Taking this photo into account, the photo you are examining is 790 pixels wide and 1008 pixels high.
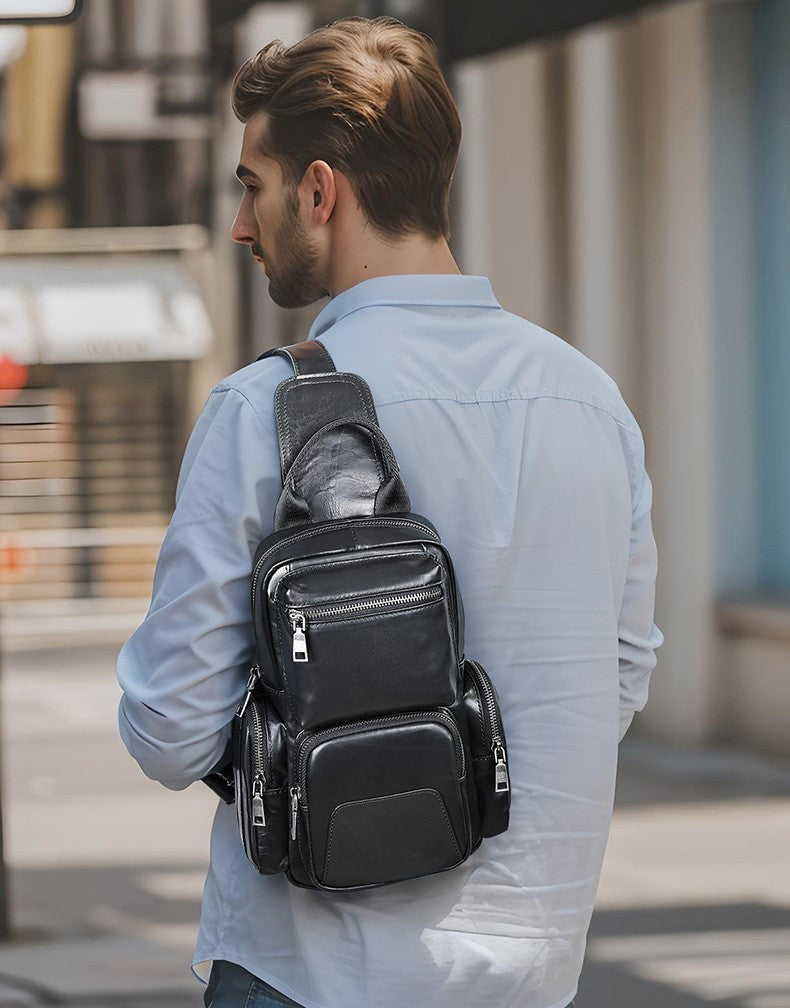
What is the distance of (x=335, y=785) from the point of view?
1647 mm

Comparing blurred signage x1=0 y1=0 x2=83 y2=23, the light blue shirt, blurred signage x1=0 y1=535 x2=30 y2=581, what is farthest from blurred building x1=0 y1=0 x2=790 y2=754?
blurred signage x1=0 y1=535 x2=30 y2=581

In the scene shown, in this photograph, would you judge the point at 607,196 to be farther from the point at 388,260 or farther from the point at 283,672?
the point at 283,672

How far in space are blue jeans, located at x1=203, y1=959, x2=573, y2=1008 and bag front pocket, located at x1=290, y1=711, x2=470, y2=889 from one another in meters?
0.14

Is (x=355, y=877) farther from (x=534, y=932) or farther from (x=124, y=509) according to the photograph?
(x=124, y=509)

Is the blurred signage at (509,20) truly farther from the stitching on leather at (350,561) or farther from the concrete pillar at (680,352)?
the stitching on leather at (350,561)

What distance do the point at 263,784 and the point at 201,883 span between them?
4.64 m

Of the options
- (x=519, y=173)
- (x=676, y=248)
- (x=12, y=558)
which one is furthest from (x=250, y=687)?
(x=12, y=558)

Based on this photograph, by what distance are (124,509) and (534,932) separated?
1566 cm

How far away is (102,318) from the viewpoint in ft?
54.4

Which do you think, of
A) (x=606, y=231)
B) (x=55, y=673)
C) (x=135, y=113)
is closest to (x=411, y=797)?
(x=606, y=231)

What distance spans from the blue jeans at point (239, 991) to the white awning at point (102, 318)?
1494cm

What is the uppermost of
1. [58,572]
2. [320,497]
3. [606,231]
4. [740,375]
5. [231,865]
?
[320,497]

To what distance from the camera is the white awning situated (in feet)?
54.0

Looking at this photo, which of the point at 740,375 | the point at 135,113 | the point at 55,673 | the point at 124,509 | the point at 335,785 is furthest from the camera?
the point at 124,509
